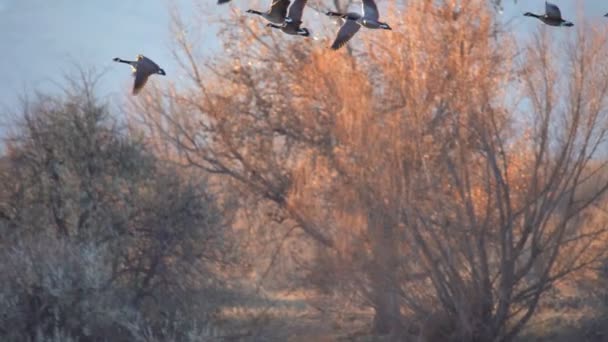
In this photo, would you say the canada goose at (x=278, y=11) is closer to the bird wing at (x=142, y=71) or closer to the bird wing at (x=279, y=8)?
the bird wing at (x=279, y=8)

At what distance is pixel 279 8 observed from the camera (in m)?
10.3

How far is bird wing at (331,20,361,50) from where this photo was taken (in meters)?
10.1

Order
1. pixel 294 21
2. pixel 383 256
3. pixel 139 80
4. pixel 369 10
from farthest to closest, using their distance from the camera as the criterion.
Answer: pixel 383 256 → pixel 139 80 → pixel 369 10 → pixel 294 21

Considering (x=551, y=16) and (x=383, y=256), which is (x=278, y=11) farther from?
(x=383, y=256)

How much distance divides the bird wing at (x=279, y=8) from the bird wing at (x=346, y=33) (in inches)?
24.8

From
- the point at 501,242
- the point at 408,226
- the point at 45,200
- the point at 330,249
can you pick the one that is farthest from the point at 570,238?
the point at 45,200

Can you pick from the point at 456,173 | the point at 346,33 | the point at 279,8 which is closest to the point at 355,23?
the point at 346,33

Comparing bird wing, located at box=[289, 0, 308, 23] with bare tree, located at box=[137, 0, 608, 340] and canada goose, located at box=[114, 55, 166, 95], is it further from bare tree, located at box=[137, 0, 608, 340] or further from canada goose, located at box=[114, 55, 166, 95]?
bare tree, located at box=[137, 0, 608, 340]

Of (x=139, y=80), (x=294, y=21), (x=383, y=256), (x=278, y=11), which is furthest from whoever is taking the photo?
(x=383, y=256)

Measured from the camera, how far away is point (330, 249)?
1551 cm

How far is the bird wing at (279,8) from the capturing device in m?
10.3

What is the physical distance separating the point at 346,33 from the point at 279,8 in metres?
0.75

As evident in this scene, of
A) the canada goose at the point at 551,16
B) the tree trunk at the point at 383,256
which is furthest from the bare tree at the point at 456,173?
the canada goose at the point at 551,16

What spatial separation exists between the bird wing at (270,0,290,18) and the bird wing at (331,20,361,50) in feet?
2.07
